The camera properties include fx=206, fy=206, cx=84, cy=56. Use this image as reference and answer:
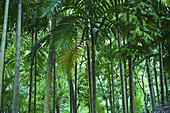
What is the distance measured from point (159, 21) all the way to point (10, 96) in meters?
3.24

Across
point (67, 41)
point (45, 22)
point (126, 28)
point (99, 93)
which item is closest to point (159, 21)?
point (126, 28)

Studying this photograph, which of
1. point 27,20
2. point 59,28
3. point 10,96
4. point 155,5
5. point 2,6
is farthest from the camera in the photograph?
point 10,96

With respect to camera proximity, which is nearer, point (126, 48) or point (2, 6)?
point (126, 48)

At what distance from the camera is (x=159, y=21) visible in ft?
7.98

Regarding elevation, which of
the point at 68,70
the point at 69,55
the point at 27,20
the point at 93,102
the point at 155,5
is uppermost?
the point at 27,20

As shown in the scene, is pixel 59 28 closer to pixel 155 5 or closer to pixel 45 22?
pixel 155 5

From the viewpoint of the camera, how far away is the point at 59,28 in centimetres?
231

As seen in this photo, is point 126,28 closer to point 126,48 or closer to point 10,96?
point 126,48

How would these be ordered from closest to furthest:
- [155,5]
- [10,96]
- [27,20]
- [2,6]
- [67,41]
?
[67,41], [155,5], [2,6], [27,20], [10,96]

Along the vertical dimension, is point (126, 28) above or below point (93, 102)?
above

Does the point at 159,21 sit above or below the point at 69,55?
above

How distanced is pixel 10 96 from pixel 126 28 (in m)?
3.01

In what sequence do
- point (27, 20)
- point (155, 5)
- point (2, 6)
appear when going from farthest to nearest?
1. point (27, 20)
2. point (2, 6)
3. point (155, 5)

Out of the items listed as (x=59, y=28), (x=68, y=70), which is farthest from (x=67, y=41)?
(x=68, y=70)
